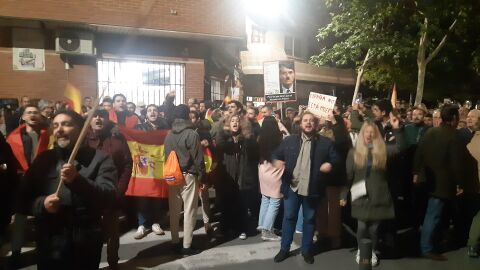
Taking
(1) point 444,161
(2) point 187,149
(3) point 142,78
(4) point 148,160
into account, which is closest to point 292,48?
(3) point 142,78

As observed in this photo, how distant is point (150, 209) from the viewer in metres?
7.11

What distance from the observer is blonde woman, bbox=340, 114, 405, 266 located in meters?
5.32

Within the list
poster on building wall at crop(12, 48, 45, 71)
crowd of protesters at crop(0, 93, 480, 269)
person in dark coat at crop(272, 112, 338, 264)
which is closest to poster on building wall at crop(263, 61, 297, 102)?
crowd of protesters at crop(0, 93, 480, 269)

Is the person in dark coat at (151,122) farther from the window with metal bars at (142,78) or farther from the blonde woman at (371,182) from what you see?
the window with metal bars at (142,78)

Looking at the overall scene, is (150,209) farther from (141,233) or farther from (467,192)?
(467,192)

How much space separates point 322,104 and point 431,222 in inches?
95.8

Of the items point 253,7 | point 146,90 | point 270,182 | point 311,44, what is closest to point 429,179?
point 270,182

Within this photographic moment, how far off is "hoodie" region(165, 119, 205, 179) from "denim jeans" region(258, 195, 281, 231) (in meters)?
1.26

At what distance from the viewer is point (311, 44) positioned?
3072 centimetres

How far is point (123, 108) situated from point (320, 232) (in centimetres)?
412

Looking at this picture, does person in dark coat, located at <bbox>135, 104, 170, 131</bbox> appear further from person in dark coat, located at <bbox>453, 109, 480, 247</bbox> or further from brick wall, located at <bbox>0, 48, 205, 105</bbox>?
brick wall, located at <bbox>0, 48, 205, 105</bbox>

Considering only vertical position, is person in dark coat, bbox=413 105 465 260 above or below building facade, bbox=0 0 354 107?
below

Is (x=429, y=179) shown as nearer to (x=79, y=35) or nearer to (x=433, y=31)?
(x=79, y=35)

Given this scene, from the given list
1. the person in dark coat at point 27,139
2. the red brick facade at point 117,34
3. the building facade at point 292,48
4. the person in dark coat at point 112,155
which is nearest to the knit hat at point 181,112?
the person in dark coat at point 112,155
